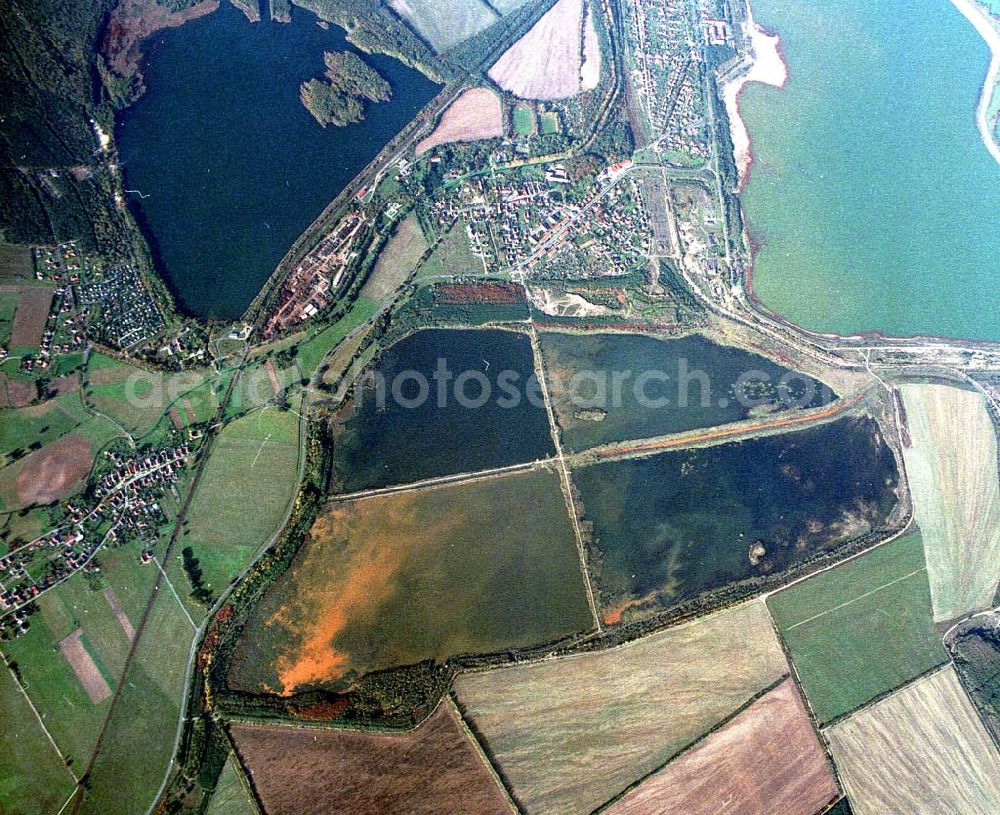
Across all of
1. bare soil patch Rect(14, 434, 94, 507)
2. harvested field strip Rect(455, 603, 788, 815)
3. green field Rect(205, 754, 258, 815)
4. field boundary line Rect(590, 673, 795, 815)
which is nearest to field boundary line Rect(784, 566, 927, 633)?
harvested field strip Rect(455, 603, 788, 815)

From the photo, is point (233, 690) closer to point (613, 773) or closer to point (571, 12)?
point (613, 773)

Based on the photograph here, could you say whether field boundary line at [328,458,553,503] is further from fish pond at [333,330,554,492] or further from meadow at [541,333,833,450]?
meadow at [541,333,833,450]

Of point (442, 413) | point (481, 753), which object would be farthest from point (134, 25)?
point (481, 753)

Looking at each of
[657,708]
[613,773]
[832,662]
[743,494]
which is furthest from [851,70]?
[613,773]

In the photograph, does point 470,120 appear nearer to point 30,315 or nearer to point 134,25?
point 134,25

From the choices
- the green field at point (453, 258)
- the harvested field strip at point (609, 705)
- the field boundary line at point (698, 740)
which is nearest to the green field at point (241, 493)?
the green field at point (453, 258)

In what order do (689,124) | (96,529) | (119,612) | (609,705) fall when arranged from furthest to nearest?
(689,124), (609,705), (96,529), (119,612)
